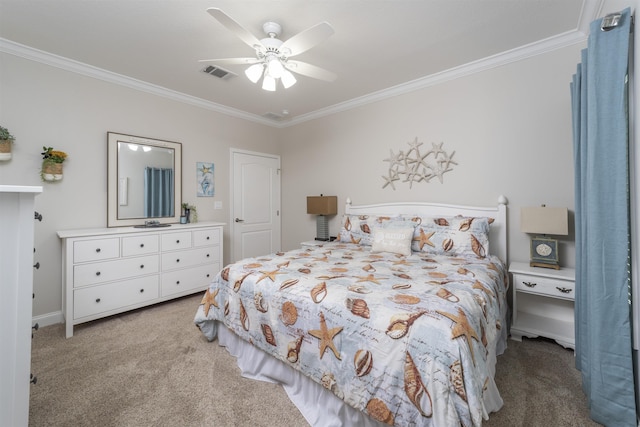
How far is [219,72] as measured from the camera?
10.1 feet

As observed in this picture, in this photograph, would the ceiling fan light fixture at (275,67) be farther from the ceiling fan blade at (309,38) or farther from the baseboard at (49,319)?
the baseboard at (49,319)

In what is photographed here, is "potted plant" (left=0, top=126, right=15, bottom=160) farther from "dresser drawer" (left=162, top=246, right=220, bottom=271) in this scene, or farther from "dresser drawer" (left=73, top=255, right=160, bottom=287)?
"dresser drawer" (left=162, top=246, right=220, bottom=271)

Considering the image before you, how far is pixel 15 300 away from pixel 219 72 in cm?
282

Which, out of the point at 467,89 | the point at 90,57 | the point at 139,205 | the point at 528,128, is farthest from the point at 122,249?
the point at 528,128

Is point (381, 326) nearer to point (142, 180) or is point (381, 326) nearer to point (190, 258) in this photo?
point (190, 258)

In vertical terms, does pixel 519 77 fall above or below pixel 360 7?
below

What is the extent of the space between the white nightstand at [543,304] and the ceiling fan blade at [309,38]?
2335mm

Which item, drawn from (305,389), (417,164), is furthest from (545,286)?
(305,389)

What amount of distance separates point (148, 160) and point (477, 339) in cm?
371

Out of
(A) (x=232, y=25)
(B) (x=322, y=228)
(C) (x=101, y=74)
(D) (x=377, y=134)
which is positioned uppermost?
(C) (x=101, y=74)

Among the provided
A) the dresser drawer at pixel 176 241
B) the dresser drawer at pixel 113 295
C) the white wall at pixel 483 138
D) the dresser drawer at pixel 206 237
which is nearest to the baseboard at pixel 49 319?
the dresser drawer at pixel 113 295

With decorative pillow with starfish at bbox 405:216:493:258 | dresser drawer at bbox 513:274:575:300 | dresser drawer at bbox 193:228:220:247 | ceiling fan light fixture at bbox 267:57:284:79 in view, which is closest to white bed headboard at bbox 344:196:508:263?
decorative pillow with starfish at bbox 405:216:493:258

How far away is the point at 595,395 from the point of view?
1.47 meters

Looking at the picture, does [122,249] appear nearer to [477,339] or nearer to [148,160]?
[148,160]
